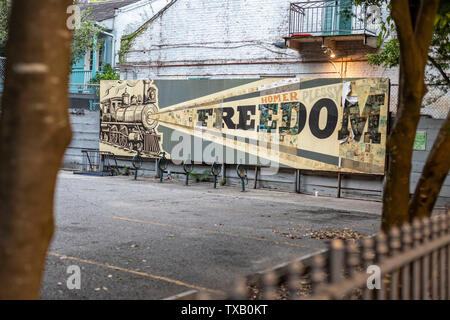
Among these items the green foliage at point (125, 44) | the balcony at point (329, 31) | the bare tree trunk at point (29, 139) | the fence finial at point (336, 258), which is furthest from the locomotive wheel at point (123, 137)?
the bare tree trunk at point (29, 139)

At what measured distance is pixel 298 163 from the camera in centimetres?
1772

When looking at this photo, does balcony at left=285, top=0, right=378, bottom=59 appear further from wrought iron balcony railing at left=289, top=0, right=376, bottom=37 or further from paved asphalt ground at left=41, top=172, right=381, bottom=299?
paved asphalt ground at left=41, top=172, right=381, bottom=299

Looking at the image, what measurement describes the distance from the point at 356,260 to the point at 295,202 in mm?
12067

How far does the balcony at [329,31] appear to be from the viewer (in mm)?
20250

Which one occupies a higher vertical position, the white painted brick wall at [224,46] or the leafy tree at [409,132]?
the white painted brick wall at [224,46]

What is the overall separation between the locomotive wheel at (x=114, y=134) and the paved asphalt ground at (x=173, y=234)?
4420 mm

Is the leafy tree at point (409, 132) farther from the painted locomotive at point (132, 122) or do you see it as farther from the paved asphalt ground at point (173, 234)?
Result: the painted locomotive at point (132, 122)

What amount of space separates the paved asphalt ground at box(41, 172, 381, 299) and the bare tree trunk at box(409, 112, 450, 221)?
7.34 ft

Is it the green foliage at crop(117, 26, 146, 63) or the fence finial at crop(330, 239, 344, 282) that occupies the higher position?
the green foliage at crop(117, 26, 146, 63)

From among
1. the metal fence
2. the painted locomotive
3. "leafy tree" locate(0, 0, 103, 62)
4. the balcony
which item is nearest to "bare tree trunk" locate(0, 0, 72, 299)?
the metal fence

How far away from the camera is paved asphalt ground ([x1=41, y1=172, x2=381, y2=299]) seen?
6535 mm
